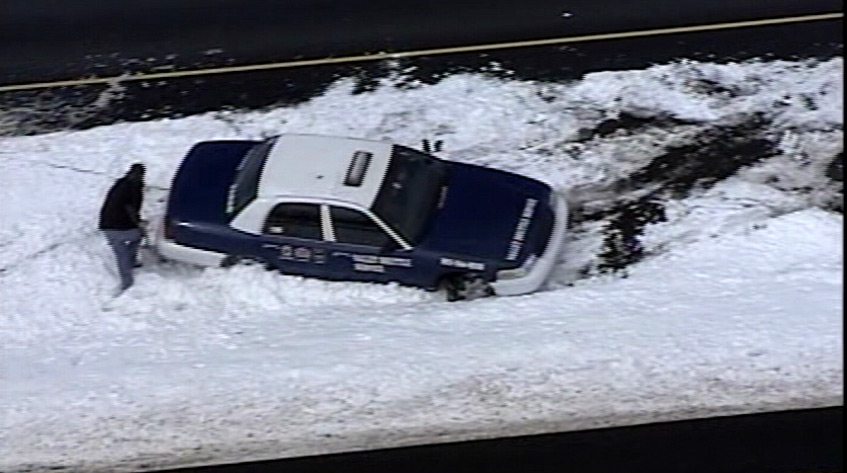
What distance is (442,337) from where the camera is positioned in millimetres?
14852

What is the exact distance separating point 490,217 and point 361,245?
4.59ft

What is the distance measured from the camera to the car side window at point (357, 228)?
587 inches

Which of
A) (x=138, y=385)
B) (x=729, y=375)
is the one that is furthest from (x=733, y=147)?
(x=138, y=385)

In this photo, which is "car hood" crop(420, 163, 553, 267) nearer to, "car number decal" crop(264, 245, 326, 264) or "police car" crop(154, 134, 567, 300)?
"police car" crop(154, 134, 567, 300)

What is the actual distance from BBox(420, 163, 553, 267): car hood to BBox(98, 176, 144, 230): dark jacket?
3.05 meters

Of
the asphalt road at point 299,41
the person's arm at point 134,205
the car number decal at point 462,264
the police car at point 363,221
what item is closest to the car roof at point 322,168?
the police car at point 363,221

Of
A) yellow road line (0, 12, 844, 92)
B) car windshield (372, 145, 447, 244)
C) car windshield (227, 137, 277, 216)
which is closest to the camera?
car windshield (372, 145, 447, 244)

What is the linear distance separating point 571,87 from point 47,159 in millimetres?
6318

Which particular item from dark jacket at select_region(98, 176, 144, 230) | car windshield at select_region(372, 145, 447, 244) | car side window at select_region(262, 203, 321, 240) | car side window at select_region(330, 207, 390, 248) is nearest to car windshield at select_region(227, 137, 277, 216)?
car side window at select_region(262, 203, 321, 240)

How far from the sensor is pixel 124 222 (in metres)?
15.4

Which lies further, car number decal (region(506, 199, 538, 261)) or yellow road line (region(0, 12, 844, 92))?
yellow road line (region(0, 12, 844, 92))

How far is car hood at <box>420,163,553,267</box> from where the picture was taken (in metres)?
15.1

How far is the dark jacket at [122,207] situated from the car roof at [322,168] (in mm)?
1408

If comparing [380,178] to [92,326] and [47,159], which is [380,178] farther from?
[47,159]
